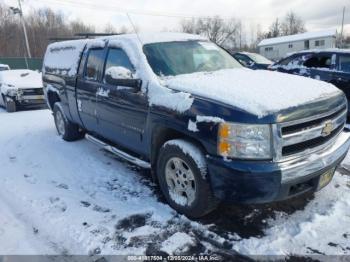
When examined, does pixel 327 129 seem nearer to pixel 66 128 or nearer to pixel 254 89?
pixel 254 89

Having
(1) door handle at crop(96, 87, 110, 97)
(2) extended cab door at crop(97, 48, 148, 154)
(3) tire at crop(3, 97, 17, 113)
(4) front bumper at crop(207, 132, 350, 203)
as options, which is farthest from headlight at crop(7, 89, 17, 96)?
(4) front bumper at crop(207, 132, 350, 203)

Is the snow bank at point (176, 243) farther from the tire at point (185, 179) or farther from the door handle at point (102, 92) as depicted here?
the door handle at point (102, 92)

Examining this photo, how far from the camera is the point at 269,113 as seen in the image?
113 inches

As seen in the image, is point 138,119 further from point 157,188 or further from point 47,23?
point 47,23

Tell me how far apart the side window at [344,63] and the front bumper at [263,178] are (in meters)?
5.20

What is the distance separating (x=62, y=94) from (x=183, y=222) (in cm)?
376

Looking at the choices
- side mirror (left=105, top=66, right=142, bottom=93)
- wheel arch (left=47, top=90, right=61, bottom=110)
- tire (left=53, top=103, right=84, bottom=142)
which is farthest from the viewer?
wheel arch (left=47, top=90, right=61, bottom=110)

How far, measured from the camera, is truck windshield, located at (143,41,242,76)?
13.2 ft

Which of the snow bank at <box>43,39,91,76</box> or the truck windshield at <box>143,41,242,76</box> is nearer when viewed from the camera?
the truck windshield at <box>143,41,242,76</box>

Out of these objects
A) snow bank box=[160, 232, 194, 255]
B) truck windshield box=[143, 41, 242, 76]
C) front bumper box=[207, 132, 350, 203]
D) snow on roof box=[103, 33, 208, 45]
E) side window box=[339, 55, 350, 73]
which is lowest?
snow bank box=[160, 232, 194, 255]

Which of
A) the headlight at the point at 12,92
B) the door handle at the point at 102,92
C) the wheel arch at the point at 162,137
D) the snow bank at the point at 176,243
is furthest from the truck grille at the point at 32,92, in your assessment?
the snow bank at the point at 176,243

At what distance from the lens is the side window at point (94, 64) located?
16.0 ft

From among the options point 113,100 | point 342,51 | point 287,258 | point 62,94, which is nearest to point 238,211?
point 287,258

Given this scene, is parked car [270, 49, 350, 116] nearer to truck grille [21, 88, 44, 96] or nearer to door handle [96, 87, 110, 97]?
door handle [96, 87, 110, 97]
